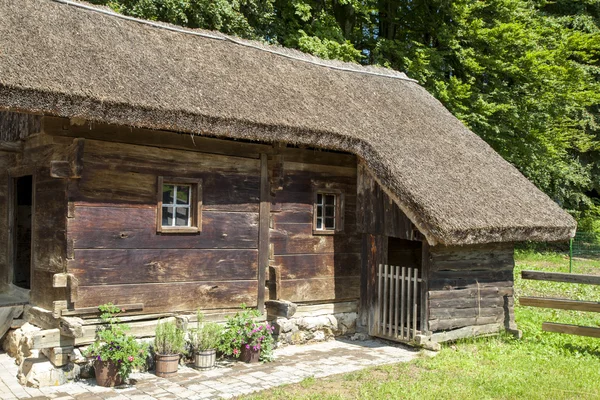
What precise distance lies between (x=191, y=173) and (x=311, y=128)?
1.82m

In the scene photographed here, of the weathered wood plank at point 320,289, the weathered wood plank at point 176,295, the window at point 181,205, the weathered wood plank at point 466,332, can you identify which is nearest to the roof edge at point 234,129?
the window at point 181,205

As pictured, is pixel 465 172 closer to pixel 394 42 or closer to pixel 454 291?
pixel 454 291

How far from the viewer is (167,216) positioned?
793 cm

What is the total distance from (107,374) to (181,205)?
2.40 meters

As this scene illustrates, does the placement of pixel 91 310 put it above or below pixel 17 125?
below

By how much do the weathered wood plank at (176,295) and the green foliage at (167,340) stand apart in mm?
464

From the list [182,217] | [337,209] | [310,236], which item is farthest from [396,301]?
[182,217]

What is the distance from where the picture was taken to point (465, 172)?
9703 mm

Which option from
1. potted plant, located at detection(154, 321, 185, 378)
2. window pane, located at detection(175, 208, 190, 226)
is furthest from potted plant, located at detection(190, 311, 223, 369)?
window pane, located at detection(175, 208, 190, 226)

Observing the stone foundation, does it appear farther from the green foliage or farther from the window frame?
the green foliage

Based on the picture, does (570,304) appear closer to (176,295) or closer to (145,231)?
(176,295)

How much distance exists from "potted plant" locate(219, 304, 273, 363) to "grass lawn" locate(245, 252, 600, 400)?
3.88 feet

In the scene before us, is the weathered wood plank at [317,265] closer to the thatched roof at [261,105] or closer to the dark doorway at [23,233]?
the thatched roof at [261,105]

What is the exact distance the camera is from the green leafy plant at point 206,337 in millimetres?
7512
